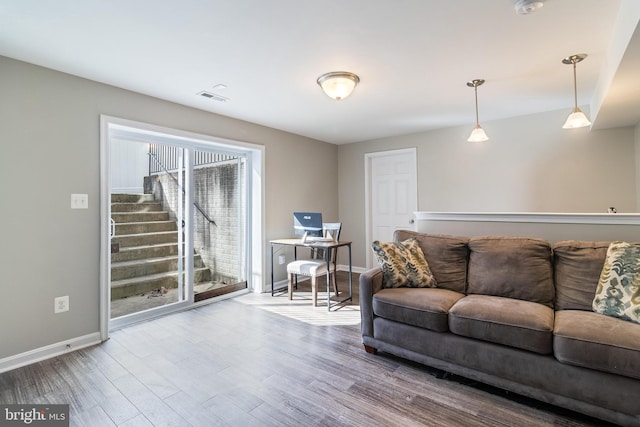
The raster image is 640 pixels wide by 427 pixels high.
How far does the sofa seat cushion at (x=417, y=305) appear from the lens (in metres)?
2.14

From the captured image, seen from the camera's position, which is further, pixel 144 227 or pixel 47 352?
pixel 144 227

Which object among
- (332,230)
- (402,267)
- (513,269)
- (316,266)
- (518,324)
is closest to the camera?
(518,324)

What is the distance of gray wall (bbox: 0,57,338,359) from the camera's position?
90.7 inches

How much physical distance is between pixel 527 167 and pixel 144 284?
4922mm

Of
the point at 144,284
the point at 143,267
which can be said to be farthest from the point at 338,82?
the point at 144,284

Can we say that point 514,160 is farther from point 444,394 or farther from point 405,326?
point 444,394

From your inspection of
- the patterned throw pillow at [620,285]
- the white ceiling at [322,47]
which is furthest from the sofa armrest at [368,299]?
the white ceiling at [322,47]

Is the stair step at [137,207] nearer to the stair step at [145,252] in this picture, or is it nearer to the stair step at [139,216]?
the stair step at [139,216]

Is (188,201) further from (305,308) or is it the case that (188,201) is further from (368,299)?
(368,299)

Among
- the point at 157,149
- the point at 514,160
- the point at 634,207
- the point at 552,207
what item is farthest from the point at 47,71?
the point at 634,207

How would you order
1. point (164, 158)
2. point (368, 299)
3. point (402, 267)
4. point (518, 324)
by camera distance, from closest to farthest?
point (518, 324) → point (368, 299) → point (402, 267) → point (164, 158)

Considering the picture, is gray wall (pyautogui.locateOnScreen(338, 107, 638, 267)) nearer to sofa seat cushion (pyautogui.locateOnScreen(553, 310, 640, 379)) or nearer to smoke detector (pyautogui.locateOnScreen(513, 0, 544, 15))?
sofa seat cushion (pyautogui.locateOnScreen(553, 310, 640, 379))

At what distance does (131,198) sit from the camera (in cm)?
329

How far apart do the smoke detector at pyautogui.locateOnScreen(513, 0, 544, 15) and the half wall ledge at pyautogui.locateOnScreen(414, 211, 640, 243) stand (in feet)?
5.43
